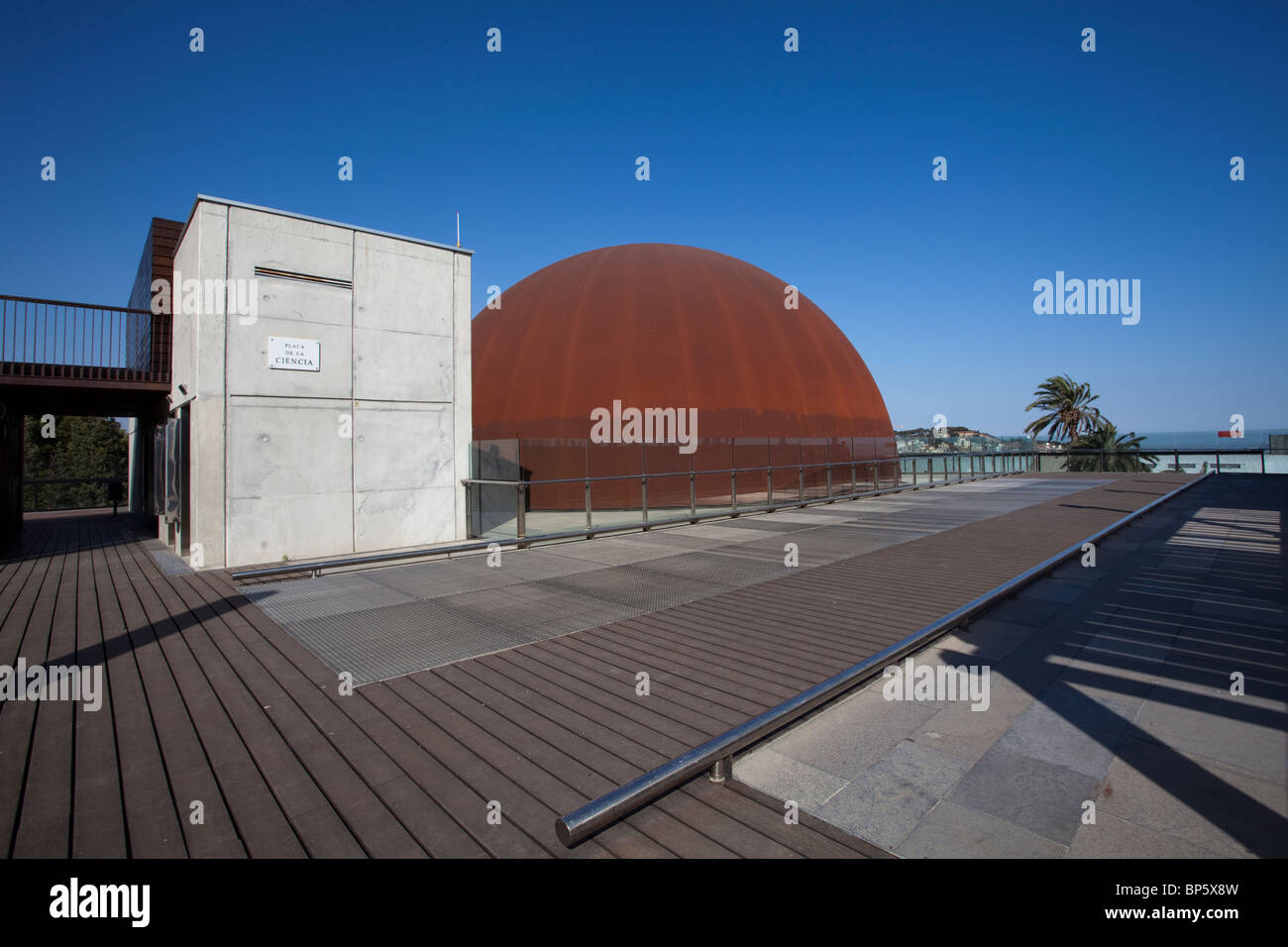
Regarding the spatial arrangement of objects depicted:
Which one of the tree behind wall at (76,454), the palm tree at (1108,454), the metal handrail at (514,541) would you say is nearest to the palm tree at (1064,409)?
the palm tree at (1108,454)

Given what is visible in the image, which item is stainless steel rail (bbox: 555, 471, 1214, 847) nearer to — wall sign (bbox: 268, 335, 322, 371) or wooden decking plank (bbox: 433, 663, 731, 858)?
wooden decking plank (bbox: 433, 663, 731, 858)

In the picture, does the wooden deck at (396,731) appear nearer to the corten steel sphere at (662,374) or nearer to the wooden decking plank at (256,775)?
the wooden decking plank at (256,775)

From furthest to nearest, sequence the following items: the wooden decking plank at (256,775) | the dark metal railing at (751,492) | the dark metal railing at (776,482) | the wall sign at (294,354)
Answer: the dark metal railing at (776,482), the wall sign at (294,354), the dark metal railing at (751,492), the wooden decking plank at (256,775)

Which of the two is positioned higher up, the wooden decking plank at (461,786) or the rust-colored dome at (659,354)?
the rust-colored dome at (659,354)

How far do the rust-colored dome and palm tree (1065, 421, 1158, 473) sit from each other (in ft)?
47.7

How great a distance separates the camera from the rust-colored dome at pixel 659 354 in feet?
60.0

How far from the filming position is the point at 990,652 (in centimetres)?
467

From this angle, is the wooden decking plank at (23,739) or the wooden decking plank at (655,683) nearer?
the wooden decking plank at (23,739)

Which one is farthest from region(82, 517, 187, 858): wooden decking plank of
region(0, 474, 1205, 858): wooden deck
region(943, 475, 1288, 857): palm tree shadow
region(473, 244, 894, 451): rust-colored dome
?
region(473, 244, 894, 451): rust-colored dome

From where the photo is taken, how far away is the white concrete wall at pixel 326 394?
8.34 metres

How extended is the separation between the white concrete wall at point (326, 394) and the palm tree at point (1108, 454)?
28.2 m

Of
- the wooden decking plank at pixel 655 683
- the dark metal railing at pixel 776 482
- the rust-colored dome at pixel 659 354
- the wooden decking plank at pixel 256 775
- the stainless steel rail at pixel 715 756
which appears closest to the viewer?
the stainless steel rail at pixel 715 756

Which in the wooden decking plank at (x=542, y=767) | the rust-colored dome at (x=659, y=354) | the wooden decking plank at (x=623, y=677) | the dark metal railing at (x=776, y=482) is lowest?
the wooden decking plank at (x=542, y=767)
